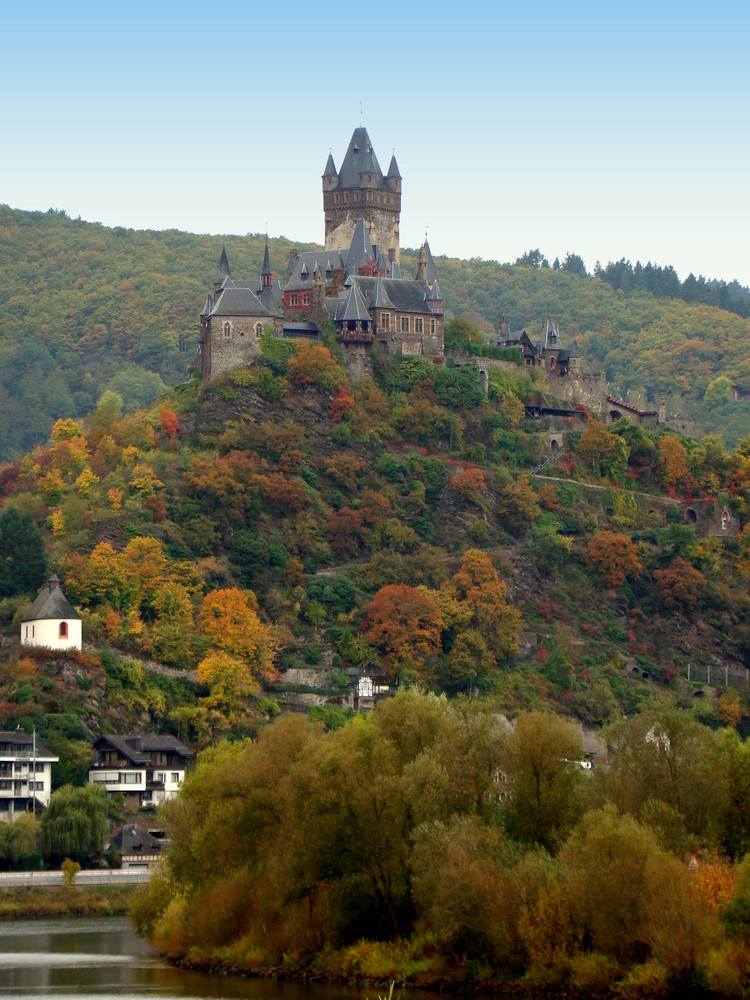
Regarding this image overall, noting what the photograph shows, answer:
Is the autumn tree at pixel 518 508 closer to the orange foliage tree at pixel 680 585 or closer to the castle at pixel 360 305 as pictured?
the orange foliage tree at pixel 680 585

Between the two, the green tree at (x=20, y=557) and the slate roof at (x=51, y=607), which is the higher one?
the green tree at (x=20, y=557)

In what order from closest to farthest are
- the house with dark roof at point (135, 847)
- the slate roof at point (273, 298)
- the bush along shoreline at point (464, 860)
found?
the bush along shoreline at point (464, 860) → the house with dark roof at point (135, 847) → the slate roof at point (273, 298)

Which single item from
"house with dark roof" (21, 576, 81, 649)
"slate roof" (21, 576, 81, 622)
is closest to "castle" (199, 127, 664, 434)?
"slate roof" (21, 576, 81, 622)

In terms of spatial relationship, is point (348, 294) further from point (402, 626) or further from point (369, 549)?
point (402, 626)

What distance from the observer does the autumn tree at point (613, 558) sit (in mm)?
142375

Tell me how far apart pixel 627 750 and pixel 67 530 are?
65.0 meters

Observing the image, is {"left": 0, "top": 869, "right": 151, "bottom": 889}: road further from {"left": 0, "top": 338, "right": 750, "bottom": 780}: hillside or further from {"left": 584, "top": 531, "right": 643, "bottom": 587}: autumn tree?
{"left": 584, "top": 531, "right": 643, "bottom": 587}: autumn tree

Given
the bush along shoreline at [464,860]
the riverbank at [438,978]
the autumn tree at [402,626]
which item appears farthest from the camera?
the autumn tree at [402,626]

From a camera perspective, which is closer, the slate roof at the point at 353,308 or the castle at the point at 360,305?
the castle at the point at 360,305

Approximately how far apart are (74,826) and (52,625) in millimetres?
19218

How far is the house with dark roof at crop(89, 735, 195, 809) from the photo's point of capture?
11125 centimetres

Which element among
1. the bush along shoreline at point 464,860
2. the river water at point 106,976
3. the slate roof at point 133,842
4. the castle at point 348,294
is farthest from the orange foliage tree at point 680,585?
the bush along shoreline at point 464,860

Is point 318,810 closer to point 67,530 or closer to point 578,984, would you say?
point 578,984

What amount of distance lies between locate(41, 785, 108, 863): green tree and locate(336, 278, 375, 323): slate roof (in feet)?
164
